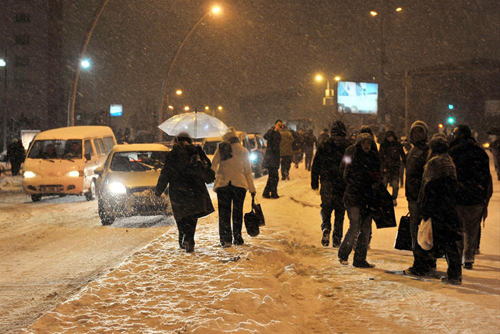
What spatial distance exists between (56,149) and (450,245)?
1455cm

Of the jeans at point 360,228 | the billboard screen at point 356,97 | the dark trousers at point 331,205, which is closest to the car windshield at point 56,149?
the dark trousers at point 331,205

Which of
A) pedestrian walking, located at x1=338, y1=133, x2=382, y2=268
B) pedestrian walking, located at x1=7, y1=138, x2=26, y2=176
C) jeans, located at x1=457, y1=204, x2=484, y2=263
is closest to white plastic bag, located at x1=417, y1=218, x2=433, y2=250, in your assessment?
pedestrian walking, located at x1=338, y1=133, x2=382, y2=268

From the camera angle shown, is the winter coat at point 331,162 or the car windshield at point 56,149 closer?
the winter coat at point 331,162

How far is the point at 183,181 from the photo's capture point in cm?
925

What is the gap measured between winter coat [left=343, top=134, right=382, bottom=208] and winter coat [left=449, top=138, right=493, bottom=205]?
3.88 feet

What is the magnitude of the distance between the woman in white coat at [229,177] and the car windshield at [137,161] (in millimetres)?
4750

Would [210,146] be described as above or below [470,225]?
above

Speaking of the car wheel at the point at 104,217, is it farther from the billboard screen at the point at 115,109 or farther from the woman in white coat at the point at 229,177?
the billboard screen at the point at 115,109

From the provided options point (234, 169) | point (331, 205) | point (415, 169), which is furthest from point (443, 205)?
point (234, 169)

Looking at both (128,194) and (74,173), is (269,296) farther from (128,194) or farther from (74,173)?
(74,173)

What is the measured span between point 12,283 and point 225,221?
318 centimetres

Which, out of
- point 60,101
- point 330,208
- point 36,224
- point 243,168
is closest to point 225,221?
point 243,168

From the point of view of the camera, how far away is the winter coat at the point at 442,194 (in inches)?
297

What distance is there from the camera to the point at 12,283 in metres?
8.06
